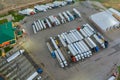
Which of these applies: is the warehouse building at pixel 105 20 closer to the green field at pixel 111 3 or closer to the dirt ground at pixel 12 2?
the green field at pixel 111 3

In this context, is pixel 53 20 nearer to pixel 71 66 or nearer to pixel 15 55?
pixel 15 55

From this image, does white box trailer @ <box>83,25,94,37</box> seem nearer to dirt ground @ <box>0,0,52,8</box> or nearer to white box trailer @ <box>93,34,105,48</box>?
white box trailer @ <box>93,34,105,48</box>

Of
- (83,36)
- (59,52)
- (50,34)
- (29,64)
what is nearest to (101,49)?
(83,36)

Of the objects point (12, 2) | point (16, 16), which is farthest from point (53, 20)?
point (12, 2)

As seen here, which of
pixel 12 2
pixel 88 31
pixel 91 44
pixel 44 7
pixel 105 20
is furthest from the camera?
pixel 12 2

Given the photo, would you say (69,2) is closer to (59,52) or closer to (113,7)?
(113,7)
